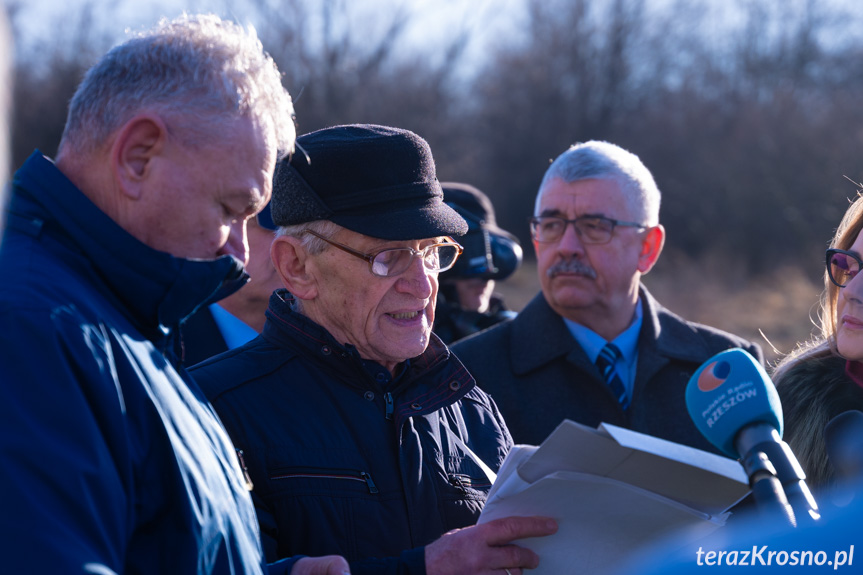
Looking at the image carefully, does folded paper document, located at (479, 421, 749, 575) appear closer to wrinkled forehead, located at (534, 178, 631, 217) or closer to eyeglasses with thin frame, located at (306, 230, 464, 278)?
eyeglasses with thin frame, located at (306, 230, 464, 278)

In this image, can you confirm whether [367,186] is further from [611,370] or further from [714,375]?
[611,370]

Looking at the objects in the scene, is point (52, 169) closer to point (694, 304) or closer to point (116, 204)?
point (116, 204)

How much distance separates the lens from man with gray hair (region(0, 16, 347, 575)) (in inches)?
54.2

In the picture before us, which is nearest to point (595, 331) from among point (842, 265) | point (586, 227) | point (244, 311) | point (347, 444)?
point (586, 227)

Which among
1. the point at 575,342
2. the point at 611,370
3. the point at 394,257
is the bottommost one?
the point at 611,370

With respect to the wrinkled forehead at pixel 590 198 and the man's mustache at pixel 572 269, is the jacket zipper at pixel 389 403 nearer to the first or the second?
the man's mustache at pixel 572 269

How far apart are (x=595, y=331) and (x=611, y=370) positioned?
22 cm

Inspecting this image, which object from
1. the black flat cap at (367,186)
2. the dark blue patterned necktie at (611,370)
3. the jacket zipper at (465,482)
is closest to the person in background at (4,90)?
the black flat cap at (367,186)

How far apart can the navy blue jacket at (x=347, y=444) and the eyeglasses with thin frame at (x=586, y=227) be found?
5.64 ft

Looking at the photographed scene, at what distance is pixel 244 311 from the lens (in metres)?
3.49

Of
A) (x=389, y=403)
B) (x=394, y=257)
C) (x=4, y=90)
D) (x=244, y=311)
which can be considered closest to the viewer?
(x=4, y=90)

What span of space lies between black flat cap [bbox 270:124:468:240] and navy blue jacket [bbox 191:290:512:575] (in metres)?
0.30

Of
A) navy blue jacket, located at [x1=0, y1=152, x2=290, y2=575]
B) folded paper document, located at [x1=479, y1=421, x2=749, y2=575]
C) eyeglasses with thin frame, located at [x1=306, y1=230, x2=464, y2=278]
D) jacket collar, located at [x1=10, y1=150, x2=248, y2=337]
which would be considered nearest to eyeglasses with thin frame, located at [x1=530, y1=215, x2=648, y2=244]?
eyeglasses with thin frame, located at [x1=306, y1=230, x2=464, y2=278]

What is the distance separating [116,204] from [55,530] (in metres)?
0.60
